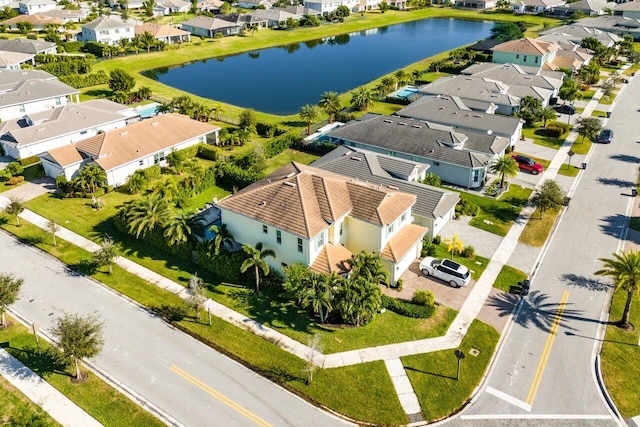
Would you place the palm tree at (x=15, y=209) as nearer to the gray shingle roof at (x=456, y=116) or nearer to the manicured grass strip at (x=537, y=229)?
the manicured grass strip at (x=537, y=229)

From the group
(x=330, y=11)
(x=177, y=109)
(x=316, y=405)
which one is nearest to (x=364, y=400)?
(x=316, y=405)

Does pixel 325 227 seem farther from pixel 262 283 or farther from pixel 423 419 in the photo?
pixel 423 419

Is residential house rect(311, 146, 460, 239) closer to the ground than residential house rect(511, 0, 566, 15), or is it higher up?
closer to the ground

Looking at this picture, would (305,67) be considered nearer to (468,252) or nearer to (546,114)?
(546,114)

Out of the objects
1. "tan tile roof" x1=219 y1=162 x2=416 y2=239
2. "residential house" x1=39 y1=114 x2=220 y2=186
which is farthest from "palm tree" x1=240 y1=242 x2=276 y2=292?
"residential house" x1=39 y1=114 x2=220 y2=186

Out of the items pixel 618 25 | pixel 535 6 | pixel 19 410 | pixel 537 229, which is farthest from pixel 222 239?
pixel 535 6

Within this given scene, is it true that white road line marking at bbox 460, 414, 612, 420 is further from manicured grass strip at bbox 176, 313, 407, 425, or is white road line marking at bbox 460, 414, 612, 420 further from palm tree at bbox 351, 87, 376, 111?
palm tree at bbox 351, 87, 376, 111
